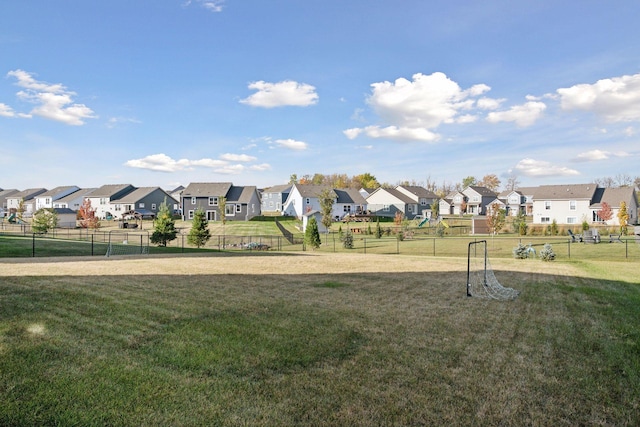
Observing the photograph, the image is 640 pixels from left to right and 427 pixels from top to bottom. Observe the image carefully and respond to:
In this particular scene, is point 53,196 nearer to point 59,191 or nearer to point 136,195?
point 59,191

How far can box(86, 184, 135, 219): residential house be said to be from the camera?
70750 millimetres

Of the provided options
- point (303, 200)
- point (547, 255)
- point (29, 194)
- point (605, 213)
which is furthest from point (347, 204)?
point (29, 194)

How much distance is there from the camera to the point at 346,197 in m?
70.6

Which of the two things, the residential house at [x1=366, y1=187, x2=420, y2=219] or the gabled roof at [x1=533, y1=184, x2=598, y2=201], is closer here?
the gabled roof at [x1=533, y1=184, x2=598, y2=201]

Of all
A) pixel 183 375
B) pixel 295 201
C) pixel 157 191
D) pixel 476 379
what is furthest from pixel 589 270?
pixel 157 191

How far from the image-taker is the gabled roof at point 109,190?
72.4m

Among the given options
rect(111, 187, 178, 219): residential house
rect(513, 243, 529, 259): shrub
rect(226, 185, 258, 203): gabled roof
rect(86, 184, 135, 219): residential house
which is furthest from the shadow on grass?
rect(86, 184, 135, 219): residential house

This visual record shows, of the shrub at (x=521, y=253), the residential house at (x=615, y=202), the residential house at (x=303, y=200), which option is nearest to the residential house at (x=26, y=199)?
the residential house at (x=303, y=200)

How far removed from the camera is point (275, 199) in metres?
77.9

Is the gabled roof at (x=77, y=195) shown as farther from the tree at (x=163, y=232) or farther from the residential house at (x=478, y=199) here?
the residential house at (x=478, y=199)

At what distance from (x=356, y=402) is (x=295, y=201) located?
6390 cm

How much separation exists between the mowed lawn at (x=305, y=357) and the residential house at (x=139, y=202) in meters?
61.2

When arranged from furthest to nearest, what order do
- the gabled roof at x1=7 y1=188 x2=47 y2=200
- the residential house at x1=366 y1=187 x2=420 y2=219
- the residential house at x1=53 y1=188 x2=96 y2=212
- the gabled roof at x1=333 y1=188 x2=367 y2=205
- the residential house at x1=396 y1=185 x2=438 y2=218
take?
the gabled roof at x1=7 y1=188 x2=47 y2=200
the residential house at x1=53 y1=188 x2=96 y2=212
the residential house at x1=396 y1=185 x2=438 y2=218
the residential house at x1=366 y1=187 x2=420 y2=219
the gabled roof at x1=333 y1=188 x2=367 y2=205

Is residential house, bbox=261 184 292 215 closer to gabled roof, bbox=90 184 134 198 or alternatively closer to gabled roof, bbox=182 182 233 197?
gabled roof, bbox=182 182 233 197
